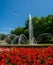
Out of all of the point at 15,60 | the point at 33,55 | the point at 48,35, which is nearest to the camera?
the point at 15,60

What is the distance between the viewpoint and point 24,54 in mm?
5656

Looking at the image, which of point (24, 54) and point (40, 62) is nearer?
point (40, 62)

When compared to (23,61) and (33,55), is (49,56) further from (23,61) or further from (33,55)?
(23,61)

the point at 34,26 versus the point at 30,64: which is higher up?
the point at 34,26

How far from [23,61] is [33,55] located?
1.42ft

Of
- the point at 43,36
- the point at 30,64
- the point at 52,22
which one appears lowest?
the point at 30,64

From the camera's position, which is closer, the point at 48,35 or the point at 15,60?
the point at 15,60

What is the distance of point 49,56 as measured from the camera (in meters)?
5.75

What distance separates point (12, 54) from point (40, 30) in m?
41.8

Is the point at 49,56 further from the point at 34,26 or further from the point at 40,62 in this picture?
the point at 34,26

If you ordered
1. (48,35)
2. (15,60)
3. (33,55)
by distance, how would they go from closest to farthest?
(15,60), (33,55), (48,35)

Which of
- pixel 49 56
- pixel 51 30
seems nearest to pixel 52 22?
pixel 51 30

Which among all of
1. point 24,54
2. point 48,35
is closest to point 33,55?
point 24,54

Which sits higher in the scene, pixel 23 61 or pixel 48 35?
pixel 48 35
